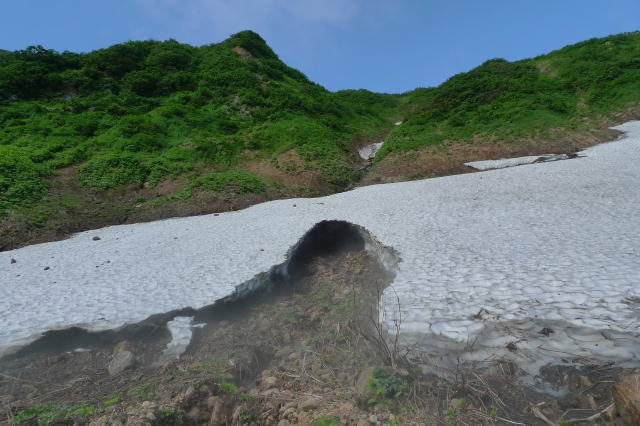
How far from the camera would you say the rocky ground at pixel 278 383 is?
3.21 metres

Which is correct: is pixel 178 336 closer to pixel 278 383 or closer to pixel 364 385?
pixel 278 383

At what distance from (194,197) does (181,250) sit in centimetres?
901

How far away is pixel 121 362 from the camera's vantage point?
5.02m

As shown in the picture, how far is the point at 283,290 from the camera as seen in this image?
814 cm

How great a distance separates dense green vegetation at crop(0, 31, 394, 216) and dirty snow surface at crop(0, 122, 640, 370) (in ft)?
29.4

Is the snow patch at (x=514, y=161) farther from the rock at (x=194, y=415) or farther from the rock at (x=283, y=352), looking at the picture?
the rock at (x=194, y=415)

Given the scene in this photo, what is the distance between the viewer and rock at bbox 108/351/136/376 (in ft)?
16.1

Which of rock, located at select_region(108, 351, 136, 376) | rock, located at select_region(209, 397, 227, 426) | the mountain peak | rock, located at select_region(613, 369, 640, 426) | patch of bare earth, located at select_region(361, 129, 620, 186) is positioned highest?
the mountain peak

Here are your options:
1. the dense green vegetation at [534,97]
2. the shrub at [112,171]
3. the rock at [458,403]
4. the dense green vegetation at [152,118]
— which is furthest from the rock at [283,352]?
the dense green vegetation at [534,97]

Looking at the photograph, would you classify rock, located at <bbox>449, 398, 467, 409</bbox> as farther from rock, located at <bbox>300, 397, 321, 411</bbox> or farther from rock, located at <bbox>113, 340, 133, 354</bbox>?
rock, located at <bbox>113, 340, 133, 354</bbox>

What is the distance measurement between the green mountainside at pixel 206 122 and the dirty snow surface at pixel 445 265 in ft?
18.4

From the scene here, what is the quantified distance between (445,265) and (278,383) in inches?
158

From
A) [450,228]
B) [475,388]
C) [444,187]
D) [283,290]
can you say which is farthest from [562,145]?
[475,388]

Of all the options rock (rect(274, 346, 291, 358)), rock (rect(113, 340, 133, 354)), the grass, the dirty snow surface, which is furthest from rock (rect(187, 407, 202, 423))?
the dirty snow surface
